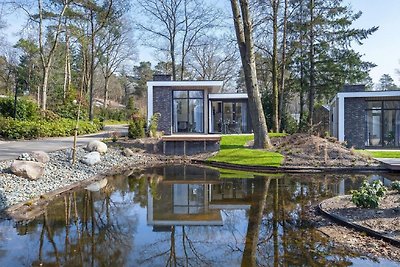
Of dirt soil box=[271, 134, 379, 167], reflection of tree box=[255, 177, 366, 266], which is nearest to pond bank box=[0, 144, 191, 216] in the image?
dirt soil box=[271, 134, 379, 167]

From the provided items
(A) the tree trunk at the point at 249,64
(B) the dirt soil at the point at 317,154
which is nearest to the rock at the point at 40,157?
(B) the dirt soil at the point at 317,154

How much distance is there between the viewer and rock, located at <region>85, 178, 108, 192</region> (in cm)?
899

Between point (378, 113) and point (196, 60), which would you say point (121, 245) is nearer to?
point (378, 113)

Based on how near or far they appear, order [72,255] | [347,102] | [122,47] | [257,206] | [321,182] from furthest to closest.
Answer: [122,47], [347,102], [321,182], [257,206], [72,255]

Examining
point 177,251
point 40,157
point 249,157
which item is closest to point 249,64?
point 249,157

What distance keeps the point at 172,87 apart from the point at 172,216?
1526cm

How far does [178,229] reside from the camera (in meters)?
5.83

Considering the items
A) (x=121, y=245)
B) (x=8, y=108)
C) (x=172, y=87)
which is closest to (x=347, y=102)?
(x=172, y=87)

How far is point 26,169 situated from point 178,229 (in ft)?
15.3

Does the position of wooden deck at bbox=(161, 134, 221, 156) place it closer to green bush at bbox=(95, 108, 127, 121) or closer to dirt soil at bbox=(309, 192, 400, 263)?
dirt soil at bbox=(309, 192, 400, 263)

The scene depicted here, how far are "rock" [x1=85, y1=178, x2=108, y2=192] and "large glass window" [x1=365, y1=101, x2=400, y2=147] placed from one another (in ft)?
47.7

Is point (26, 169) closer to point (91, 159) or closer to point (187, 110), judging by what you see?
point (91, 159)

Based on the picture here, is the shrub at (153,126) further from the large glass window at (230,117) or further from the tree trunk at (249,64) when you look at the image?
the large glass window at (230,117)

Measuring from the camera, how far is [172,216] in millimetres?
6602
